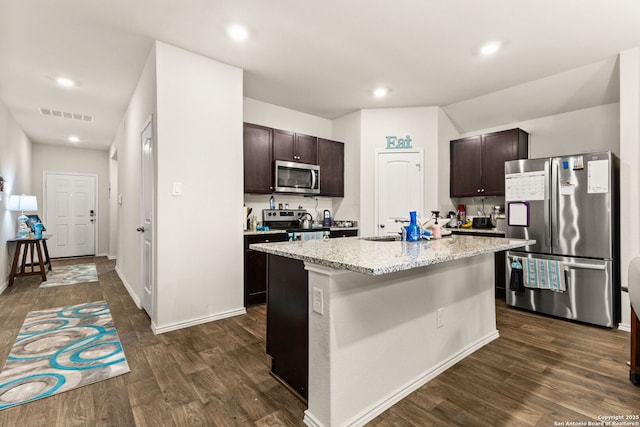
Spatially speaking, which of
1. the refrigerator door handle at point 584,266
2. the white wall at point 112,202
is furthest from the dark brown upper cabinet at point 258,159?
the white wall at point 112,202

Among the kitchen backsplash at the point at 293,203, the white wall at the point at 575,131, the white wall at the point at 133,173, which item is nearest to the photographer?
the white wall at the point at 133,173

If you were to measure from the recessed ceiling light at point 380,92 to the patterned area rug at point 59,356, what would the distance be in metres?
3.87

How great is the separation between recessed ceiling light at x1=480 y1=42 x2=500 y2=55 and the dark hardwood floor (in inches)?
105

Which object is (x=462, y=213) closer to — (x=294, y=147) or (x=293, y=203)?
(x=293, y=203)

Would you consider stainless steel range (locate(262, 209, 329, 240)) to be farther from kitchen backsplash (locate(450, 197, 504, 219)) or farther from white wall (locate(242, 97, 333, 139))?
kitchen backsplash (locate(450, 197, 504, 219))

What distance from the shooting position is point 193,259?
9.83 feet

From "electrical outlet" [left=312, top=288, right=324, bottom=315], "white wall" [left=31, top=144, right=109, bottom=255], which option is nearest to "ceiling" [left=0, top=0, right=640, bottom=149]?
"electrical outlet" [left=312, top=288, right=324, bottom=315]

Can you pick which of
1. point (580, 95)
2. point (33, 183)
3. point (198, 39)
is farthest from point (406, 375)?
point (33, 183)

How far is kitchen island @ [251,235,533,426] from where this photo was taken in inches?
59.2

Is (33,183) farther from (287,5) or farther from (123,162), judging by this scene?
(287,5)

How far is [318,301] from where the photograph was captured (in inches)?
61.3

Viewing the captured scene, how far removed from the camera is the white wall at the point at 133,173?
3.18 meters

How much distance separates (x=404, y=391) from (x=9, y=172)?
6.25 metres

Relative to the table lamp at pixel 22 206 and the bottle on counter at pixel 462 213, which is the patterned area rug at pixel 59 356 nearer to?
the table lamp at pixel 22 206
